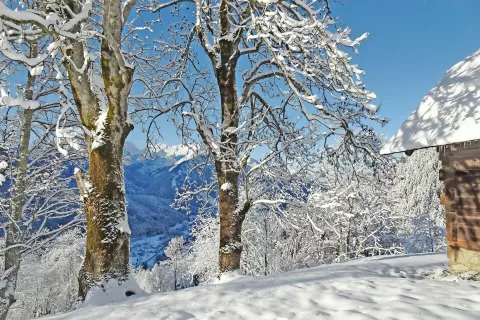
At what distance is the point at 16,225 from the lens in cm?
794

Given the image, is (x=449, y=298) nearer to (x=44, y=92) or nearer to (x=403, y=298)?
(x=403, y=298)

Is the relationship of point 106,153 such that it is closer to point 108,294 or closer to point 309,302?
point 108,294

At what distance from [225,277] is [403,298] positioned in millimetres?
3992

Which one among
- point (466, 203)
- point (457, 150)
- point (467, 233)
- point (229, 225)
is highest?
point (457, 150)

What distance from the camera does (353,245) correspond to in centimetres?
2292

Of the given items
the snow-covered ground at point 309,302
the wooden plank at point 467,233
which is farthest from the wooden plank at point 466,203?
the snow-covered ground at point 309,302

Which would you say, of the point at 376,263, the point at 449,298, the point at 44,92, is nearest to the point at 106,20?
the point at 44,92

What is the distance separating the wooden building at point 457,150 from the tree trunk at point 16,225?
861cm

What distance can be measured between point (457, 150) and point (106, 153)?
6.59 metres

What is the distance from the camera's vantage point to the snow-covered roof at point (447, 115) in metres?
5.97

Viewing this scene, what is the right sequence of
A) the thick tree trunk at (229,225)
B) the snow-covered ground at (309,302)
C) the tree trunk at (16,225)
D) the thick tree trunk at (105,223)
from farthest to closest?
the tree trunk at (16,225) < the thick tree trunk at (229,225) < the thick tree trunk at (105,223) < the snow-covered ground at (309,302)

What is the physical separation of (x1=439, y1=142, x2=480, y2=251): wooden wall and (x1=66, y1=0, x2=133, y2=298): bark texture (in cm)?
614

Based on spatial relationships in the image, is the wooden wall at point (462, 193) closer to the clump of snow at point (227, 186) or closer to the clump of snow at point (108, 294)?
the clump of snow at point (227, 186)

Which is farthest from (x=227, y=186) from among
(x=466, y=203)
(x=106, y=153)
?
(x=466, y=203)
